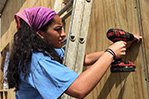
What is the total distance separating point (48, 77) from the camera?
120 centimetres

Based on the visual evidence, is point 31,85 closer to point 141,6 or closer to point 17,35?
point 17,35

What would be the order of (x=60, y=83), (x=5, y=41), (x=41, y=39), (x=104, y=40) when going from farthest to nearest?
(x=5, y=41), (x=104, y=40), (x=41, y=39), (x=60, y=83)

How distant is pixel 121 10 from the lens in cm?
179

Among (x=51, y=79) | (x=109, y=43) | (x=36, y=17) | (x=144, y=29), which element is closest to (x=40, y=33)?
(x=36, y=17)

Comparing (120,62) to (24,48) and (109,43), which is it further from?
(24,48)

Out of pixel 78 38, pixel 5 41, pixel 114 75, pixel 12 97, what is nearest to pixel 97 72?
pixel 78 38

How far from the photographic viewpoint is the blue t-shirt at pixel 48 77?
1.17 meters

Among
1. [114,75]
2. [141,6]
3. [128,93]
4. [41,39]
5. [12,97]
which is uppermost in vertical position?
[141,6]

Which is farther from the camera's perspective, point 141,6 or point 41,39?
point 141,6

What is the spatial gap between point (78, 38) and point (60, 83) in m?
0.47

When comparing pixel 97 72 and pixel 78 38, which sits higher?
pixel 78 38

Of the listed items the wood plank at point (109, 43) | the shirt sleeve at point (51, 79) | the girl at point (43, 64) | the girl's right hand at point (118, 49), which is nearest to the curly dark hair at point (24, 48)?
the girl at point (43, 64)

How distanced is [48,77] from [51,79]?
2 centimetres

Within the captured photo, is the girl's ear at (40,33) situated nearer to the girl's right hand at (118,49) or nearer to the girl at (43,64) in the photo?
the girl at (43,64)
